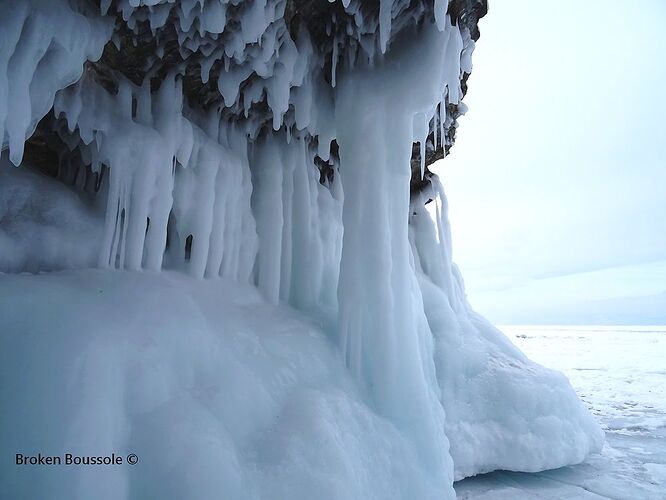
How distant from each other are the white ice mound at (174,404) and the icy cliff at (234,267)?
13 millimetres

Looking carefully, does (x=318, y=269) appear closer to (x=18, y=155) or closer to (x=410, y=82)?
(x=410, y=82)

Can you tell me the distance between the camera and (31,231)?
3570 millimetres

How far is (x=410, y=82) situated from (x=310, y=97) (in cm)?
107

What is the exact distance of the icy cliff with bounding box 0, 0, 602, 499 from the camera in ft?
7.91

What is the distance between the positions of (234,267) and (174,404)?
2.32m

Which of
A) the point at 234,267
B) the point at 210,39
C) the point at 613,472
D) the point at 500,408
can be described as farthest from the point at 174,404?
the point at 613,472

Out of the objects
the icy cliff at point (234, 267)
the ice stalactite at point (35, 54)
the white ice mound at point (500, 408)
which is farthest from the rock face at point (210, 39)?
the white ice mound at point (500, 408)

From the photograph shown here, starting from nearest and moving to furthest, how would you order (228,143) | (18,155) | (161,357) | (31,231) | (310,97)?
(18,155), (161,357), (31,231), (310,97), (228,143)

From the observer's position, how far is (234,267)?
472 centimetres

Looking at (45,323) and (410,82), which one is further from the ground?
(410,82)

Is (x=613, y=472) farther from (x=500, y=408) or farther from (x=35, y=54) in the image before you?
(x=35, y=54)

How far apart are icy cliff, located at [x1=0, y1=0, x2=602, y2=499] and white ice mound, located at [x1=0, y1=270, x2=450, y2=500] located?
0.01 m

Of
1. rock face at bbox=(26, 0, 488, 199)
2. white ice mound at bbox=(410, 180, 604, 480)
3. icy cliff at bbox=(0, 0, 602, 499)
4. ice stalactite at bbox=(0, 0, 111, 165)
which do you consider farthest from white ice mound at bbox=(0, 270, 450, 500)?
rock face at bbox=(26, 0, 488, 199)

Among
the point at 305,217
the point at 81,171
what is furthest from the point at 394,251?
the point at 81,171
